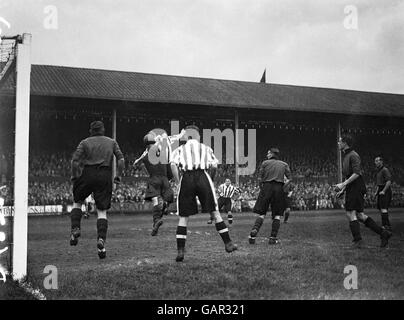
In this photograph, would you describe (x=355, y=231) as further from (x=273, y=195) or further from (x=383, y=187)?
(x=383, y=187)

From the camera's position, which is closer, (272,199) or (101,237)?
A: (101,237)

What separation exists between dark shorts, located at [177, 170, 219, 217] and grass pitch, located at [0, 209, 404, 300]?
2.45ft

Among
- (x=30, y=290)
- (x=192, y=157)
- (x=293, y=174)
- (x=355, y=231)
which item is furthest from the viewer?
(x=293, y=174)

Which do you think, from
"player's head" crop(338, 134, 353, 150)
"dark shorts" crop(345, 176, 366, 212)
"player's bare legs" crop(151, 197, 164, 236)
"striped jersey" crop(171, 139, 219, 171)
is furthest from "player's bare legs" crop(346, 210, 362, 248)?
"player's bare legs" crop(151, 197, 164, 236)

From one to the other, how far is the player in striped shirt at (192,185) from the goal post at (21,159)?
214 centimetres

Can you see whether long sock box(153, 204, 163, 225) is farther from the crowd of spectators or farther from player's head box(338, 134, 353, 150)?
the crowd of spectators

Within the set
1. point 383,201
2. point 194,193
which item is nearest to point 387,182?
point 383,201

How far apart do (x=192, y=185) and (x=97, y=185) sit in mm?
1440

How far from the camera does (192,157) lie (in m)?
7.38

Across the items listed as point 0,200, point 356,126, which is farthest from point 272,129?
point 0,200

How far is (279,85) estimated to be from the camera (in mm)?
31125

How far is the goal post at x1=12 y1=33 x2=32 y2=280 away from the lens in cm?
610

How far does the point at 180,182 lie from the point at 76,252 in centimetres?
250

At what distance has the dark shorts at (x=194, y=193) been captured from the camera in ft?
24.0
